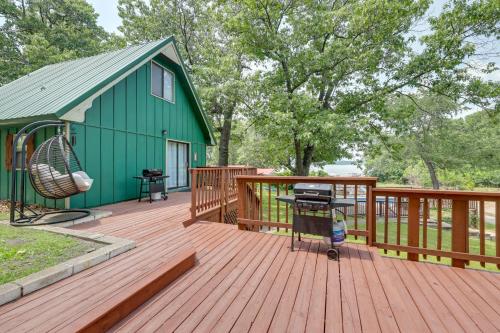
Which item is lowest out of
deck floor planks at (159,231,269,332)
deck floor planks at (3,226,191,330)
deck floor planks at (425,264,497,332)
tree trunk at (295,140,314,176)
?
deck floor planks at (425,264,497,332)

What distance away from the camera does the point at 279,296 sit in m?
2.20

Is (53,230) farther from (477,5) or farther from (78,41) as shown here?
(78,41)

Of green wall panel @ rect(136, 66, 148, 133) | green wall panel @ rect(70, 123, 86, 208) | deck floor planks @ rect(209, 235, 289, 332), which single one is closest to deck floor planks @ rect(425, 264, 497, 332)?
deck floor planks @ rect(209, 235, 289, 332)

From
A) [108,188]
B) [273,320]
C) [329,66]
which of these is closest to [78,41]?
[108,188]

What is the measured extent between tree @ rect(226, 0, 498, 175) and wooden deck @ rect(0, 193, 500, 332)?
627 cm

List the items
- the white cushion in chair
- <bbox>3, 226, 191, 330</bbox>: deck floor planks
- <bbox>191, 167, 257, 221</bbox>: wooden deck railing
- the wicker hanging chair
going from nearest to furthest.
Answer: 1. <bbox>3, 226, 191, 330</bbox>: deck floor planks
2. the wicker hanging chair
3. the white cushion in chair
4. <bbox>191, 167, 257, 221</bbox>: wooden deck railing

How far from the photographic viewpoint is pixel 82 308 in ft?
6.28

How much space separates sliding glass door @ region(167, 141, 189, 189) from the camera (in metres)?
8.80

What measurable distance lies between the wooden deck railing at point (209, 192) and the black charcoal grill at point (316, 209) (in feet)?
7.17

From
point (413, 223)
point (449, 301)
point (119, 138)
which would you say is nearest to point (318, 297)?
point (449, 301)

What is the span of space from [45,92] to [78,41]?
44.0 feet

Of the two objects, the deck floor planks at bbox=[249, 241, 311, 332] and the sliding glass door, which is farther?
the sliding glass door

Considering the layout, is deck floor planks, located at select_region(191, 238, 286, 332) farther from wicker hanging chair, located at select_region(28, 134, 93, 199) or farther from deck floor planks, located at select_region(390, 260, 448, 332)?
wicker hanging chair, located at select_region(28, 134, 93, 199)

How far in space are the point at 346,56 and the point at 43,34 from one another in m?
18.1
